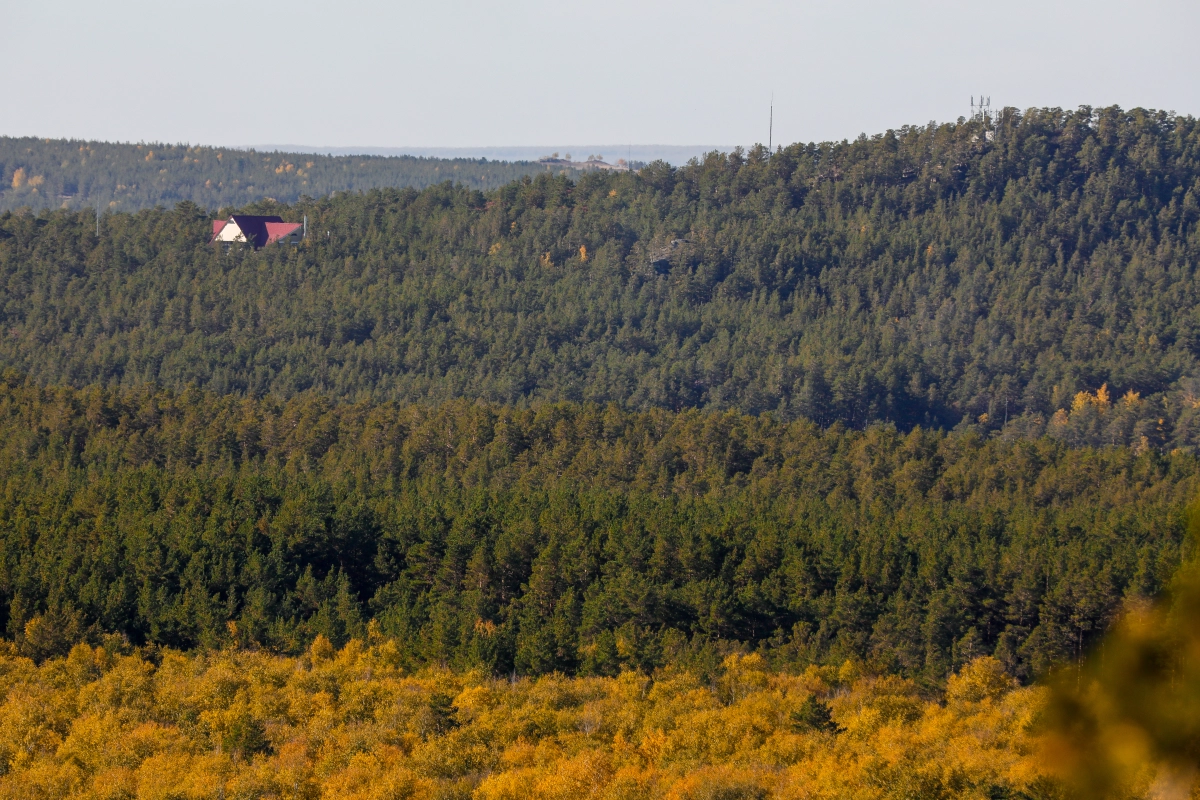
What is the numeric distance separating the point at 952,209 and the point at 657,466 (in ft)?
321

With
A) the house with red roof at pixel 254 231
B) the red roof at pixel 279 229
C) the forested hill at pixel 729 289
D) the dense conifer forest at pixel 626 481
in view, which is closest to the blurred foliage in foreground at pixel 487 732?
the dense conifer forest at pixel 626 481

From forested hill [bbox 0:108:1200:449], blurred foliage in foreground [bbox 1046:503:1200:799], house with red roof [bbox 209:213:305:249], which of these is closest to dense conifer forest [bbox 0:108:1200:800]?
blurred foliage in foreground [bbox 1046:503:1200:799]

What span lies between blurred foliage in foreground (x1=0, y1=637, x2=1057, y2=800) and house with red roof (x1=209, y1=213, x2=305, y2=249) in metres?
122

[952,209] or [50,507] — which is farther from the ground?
[952,209]

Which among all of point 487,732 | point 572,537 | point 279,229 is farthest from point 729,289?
point 487,732

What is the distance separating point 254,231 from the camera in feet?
564

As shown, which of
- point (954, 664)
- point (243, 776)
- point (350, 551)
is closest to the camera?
point (243, 776)

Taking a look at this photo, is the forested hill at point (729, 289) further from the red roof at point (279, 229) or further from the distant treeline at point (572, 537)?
the distant treeline at point (572, 537)

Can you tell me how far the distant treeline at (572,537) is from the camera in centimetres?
5672

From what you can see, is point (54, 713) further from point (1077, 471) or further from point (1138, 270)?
point (1138, 270)

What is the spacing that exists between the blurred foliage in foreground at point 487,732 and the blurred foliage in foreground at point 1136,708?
23.2 m

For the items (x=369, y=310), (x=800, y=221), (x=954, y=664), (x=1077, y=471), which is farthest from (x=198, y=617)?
(x=800, y=221)

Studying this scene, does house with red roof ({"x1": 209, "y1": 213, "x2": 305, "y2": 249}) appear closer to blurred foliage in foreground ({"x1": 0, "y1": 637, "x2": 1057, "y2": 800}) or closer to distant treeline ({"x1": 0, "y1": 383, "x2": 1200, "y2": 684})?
distant treeline ({"x1": 0, "y1": 383, "x2": 1200, "y2": 684})

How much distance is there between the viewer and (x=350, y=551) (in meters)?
69.7
